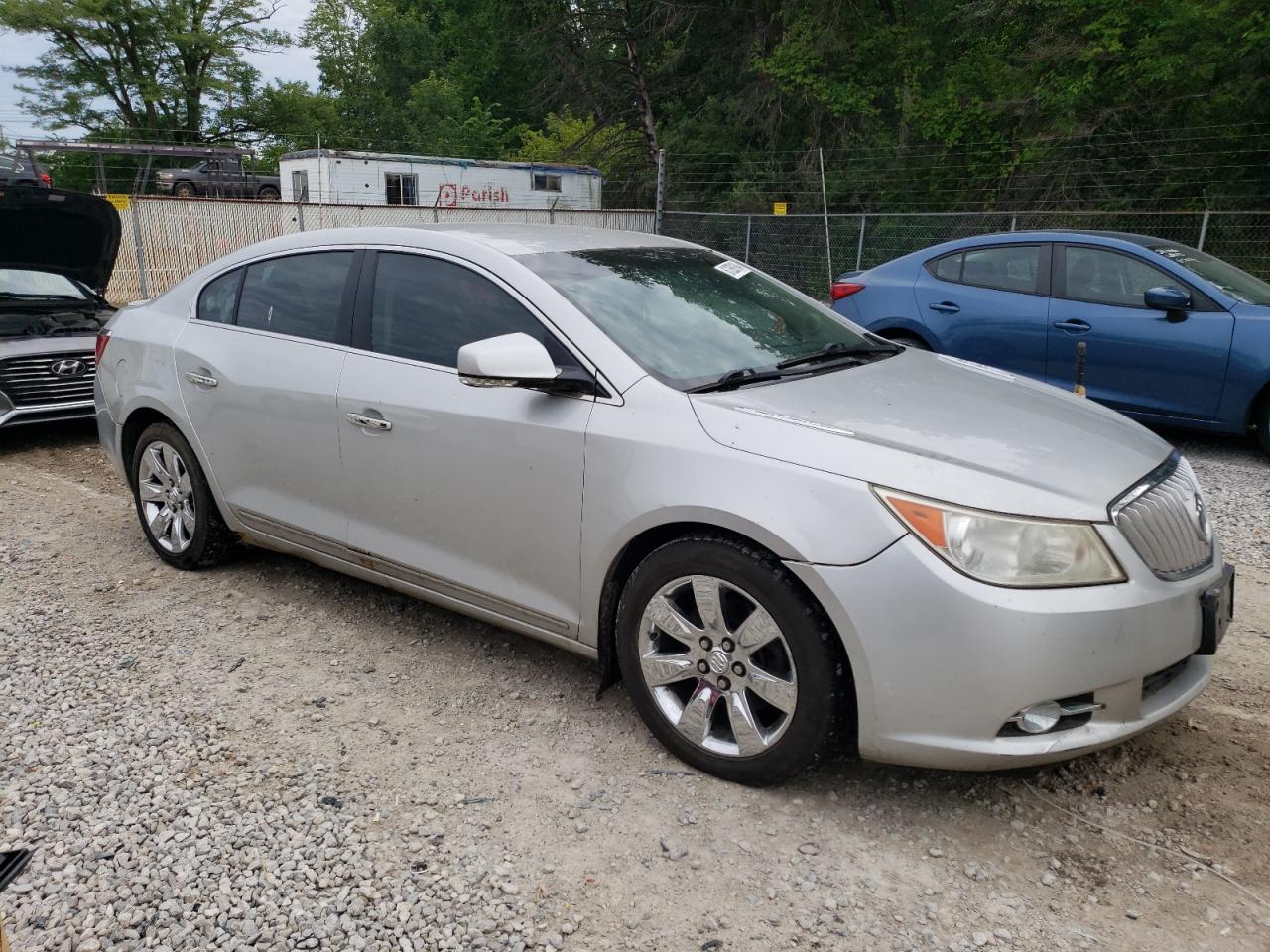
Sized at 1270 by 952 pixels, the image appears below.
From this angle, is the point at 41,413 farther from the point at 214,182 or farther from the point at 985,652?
the point at 214,182

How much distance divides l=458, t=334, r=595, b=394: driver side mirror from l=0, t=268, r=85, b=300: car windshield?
6452 millimetres

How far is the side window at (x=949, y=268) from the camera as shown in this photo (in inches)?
305

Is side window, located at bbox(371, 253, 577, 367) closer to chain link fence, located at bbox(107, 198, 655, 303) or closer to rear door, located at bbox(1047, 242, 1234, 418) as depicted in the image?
rear door, located at bbox(1047, 242, 1234, 418)

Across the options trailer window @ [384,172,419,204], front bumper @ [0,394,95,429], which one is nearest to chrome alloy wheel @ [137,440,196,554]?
front bumper @ [0,394,95,429]

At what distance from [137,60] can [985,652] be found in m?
49.1

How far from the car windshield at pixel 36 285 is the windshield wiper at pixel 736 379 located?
276 inches

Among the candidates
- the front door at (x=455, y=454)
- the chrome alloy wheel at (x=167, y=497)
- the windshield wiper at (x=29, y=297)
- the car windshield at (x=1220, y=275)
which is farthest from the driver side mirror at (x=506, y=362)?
the windshield wiper at (x=29, y=297)

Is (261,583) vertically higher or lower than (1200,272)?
lower

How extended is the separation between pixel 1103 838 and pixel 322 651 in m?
2.79

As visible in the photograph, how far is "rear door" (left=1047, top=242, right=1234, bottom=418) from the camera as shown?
663cm

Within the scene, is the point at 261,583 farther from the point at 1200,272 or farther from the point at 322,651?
the point at 1200,272

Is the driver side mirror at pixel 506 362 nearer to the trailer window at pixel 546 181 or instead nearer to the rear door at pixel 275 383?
the rear door at pixel 275 383

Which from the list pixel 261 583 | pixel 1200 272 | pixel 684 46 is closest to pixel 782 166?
pixel 684 46

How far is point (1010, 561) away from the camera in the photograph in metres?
2.51
